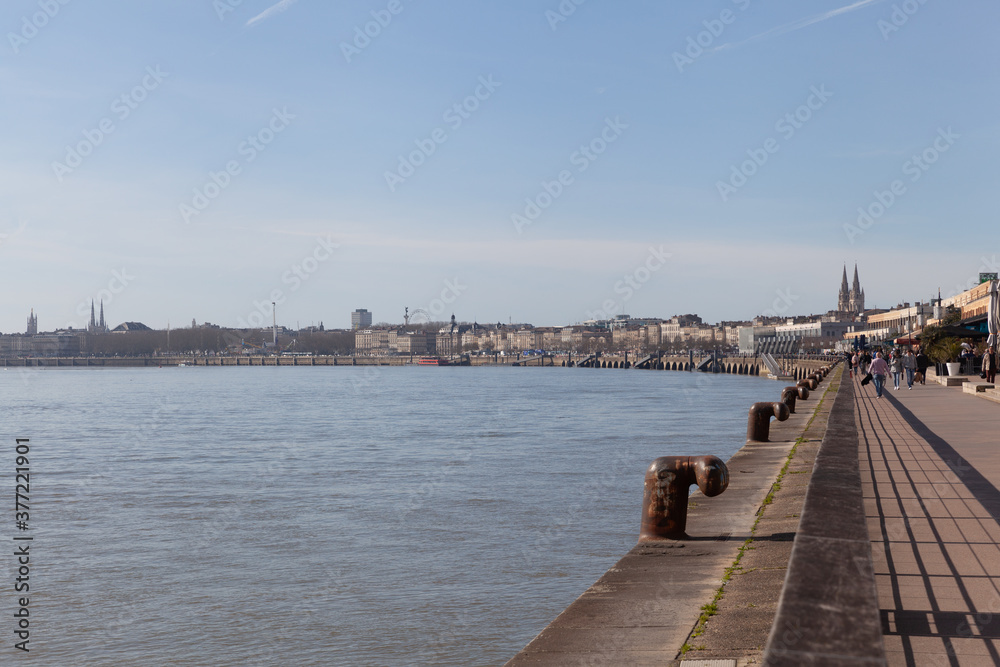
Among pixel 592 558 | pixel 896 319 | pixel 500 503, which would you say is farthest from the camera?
pixel 896 319

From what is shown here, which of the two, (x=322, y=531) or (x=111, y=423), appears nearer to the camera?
(x=322, y=531)

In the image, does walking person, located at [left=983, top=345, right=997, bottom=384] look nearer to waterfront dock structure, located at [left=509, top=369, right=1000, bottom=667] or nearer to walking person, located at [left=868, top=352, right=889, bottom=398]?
walking person, located at [left=868, top=352, right=889, bottom=398]

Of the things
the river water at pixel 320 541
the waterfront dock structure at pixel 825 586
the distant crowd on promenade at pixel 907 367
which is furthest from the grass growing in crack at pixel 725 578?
the distant crowd on promenade at pixel 907 367

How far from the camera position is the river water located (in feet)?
30.6

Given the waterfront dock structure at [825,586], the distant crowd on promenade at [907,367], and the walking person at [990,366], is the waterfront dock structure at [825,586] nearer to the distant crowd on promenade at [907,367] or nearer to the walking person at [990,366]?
the distant crowd on promenade at [907,367]

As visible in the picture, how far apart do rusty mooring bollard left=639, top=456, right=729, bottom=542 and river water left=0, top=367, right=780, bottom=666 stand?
67.5 inches

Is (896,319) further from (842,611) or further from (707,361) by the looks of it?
(842,611)

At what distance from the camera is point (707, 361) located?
149m

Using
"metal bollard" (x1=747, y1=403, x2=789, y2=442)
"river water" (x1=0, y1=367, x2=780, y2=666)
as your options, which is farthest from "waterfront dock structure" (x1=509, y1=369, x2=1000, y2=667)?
"metal bollard" (x1=747, y1=403, x2=789, y2=442)

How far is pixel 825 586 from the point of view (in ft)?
8.99

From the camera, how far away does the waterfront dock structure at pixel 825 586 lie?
2.60 m

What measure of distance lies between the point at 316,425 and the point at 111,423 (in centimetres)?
968

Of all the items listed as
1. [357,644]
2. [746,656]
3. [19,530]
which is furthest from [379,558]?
[746,656]

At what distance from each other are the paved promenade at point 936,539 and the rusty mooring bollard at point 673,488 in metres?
1.21
